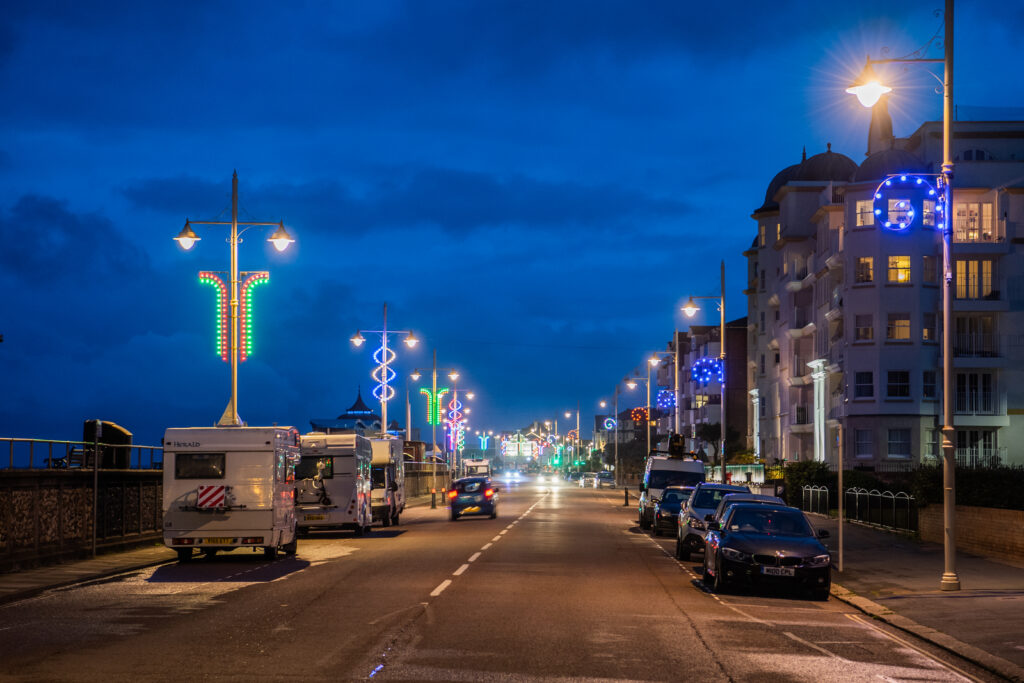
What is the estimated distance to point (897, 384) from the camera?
54.7m

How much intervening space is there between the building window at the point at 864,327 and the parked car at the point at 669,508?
21.9 meters

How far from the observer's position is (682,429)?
125188 mm

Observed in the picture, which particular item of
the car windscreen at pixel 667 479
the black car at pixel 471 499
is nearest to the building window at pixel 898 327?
the car windscreen at pixel 667 479

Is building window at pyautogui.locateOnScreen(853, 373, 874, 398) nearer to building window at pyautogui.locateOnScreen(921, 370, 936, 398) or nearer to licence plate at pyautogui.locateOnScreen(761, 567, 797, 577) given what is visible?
building window at pyautogui.locateOnScreen(921, 370, 936, 398)

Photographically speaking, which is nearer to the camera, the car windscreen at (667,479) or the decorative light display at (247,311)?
the decorative light display at (247,311)

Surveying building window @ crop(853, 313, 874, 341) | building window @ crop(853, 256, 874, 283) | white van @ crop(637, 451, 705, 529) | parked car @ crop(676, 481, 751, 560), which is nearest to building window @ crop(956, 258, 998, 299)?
building window @ crop(853, 256, 874, 283)

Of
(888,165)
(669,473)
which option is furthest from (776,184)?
(669,473)

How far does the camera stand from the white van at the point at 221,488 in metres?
25.2

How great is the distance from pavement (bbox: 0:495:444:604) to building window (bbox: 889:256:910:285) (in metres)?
36.8

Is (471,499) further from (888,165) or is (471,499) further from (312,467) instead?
(888,165)

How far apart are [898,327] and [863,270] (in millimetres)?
3094

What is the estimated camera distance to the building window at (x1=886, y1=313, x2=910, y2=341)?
180 feet

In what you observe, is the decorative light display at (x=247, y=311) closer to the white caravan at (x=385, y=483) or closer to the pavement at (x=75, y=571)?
the pavement at (x=75, y=571)

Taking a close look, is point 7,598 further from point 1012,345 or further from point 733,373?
point 733,373
